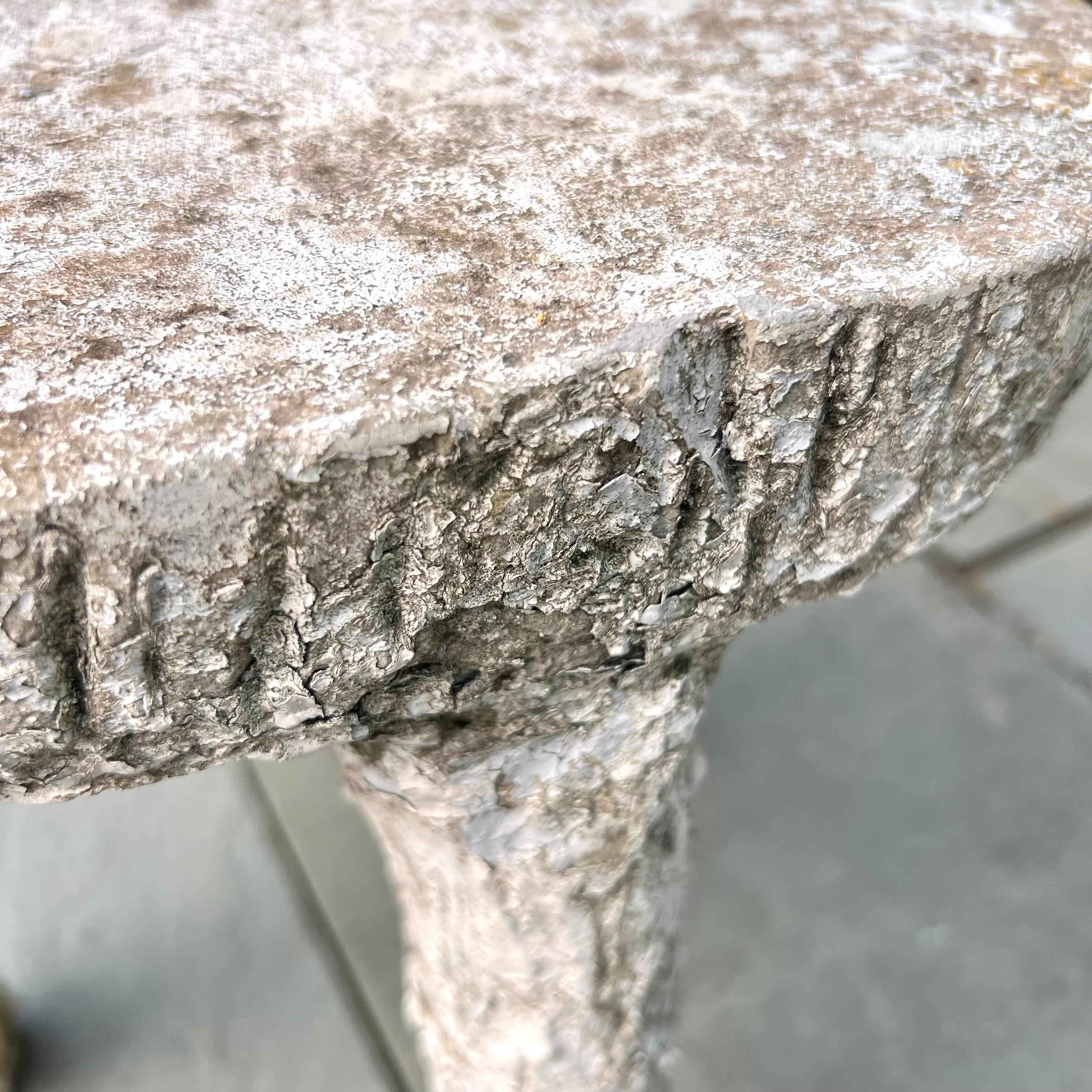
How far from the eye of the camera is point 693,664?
54 centimetres

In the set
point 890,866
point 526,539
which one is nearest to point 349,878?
point 890,866

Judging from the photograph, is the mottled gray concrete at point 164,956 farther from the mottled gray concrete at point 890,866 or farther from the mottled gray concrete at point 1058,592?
the mottled gray concrete at point 1058,592

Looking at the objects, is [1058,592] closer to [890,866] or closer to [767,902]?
[890,866]

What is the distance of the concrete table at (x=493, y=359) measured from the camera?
13.6 inches

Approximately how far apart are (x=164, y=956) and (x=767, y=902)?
618 millimetres

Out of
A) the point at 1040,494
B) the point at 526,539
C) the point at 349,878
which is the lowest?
the point at 349,878

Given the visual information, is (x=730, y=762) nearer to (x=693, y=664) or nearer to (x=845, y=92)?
(x=693, y=664)

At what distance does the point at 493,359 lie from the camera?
36 centimetres

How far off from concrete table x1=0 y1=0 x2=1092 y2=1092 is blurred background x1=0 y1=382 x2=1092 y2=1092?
472 millimetres

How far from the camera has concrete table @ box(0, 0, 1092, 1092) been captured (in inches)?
13.6

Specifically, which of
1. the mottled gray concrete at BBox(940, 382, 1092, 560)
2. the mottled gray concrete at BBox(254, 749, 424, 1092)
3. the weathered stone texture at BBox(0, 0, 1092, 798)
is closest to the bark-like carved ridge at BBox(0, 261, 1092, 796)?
the weathered stone texture at BBox(0, 0, 1092, 798)

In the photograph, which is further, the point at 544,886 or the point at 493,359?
the point at 544,886

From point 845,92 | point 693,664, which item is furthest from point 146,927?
point 845,92

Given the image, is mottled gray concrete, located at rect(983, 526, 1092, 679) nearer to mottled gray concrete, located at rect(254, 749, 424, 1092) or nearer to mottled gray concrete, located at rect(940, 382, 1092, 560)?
mottled gray concrete, located at rect(940, 382, 1092, 560)
